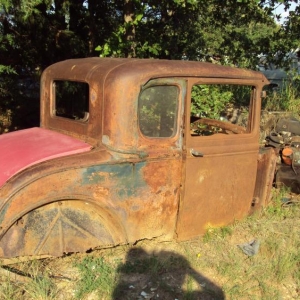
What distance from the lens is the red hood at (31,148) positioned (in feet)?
9.61

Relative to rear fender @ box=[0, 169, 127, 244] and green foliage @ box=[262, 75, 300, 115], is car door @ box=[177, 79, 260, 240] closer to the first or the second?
rear fender @ box=[0, 169, 127, 244]

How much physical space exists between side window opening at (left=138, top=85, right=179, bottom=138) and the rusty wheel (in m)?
0.78

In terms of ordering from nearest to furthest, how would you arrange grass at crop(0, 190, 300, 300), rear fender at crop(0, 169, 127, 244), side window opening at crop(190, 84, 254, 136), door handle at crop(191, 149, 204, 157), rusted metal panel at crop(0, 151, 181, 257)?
1. rear fender at crop(0, 169, 127, 244)
2. rusted metal panel at crop(0, 151, 181, 257)
3. grass at crop(0, 190, 300, 300)
4. door handle at crop(191, 149, 204, 157)
5. side window opening at crop(190, 84, 254, 136)

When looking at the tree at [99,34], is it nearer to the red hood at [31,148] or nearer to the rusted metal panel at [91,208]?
the red hood at [31,148]

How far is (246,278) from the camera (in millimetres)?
3262

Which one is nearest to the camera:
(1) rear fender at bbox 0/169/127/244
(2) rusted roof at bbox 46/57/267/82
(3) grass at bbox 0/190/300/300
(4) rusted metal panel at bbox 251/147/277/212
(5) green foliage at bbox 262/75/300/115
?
(1) rear fender at bbox 0/169/127/244

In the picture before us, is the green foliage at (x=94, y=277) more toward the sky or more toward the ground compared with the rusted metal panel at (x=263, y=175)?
more toward the ground

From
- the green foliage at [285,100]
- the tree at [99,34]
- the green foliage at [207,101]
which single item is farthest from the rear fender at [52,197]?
the green foliage at [285,100]

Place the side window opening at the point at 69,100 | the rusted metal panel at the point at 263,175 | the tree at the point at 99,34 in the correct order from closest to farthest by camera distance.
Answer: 1. the side window opening at the point at 69,100
2. the rusted metal panel at the point at 263,175
3. the tree at the point at 99,34

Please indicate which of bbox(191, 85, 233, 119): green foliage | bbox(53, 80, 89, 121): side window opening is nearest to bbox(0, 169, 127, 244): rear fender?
bbox(53, 80, 89, 121): side window opening

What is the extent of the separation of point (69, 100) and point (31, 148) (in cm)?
85

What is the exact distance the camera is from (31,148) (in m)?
3.18

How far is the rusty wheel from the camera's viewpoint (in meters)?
2.88

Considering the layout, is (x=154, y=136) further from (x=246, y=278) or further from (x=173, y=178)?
(x=246, y=278)
